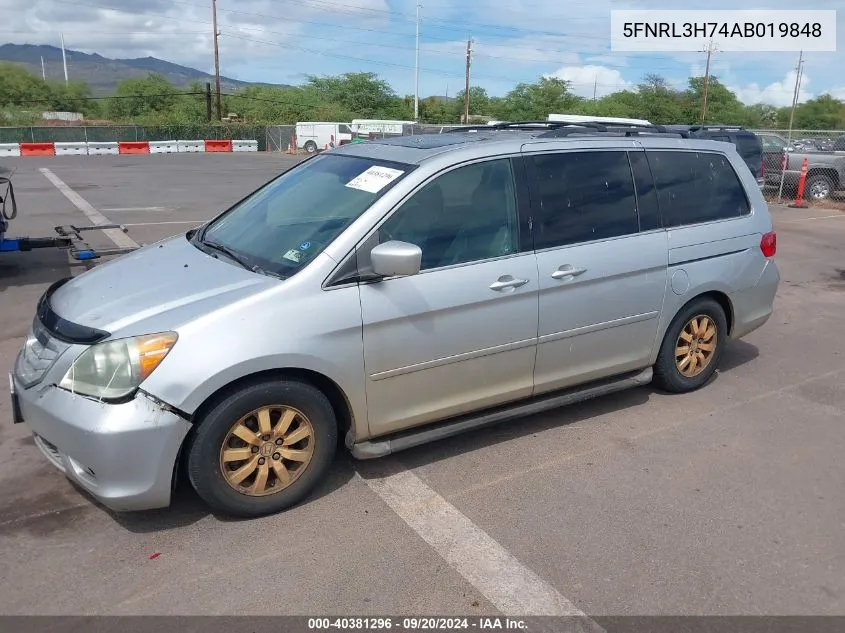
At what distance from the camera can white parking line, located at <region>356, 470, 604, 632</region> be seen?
2.85m

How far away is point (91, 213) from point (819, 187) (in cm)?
1702

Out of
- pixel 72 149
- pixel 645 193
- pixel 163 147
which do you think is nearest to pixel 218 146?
pixel 163 147

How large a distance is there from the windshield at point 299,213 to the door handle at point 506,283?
0.77 m

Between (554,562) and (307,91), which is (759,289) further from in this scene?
(307,91)

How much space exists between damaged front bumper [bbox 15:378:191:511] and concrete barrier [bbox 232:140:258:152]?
40944mm

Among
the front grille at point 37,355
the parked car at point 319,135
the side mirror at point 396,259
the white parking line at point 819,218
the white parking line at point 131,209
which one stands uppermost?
the parked car at point 319,135

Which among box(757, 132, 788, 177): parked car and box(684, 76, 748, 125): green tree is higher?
box(684, 76, 748, 125): green tree

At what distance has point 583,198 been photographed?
4.27 meters

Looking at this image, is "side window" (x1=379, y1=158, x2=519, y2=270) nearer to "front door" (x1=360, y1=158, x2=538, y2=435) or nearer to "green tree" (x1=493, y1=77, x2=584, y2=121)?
"front door" (x1=360, y1=158, x2=538, y2=435)

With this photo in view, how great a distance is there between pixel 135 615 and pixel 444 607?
4.00ft

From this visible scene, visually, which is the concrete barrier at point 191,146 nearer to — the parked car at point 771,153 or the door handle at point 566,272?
the parked car at point 771,153

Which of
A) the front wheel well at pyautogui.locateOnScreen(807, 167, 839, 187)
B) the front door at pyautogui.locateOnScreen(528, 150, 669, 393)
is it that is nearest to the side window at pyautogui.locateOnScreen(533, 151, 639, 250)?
the front door at pyautogui.locateOnScreen(528, 150, 669, 393)

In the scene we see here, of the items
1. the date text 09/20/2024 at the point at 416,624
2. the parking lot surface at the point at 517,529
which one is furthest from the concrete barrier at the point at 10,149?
the date text 09/20/2024 at the point at 416,624

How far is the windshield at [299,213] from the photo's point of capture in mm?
3635
